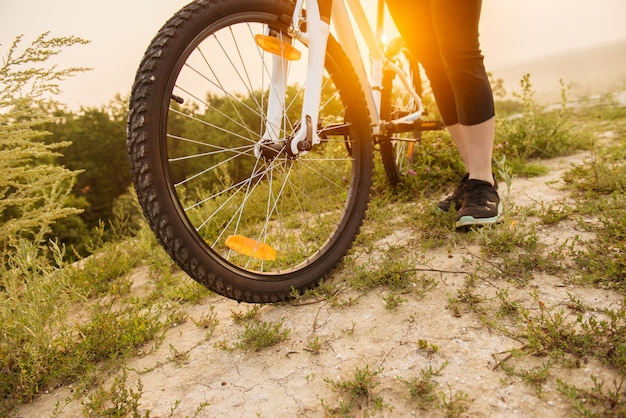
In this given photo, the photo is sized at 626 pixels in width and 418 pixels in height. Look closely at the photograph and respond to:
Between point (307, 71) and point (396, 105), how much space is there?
1.55 m

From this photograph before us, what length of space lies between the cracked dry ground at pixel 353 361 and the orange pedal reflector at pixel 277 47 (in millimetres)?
949

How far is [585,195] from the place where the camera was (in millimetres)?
2262

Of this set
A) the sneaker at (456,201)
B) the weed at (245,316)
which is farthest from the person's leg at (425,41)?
the weed at (245,316)

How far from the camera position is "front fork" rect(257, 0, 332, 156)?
165 centimetres

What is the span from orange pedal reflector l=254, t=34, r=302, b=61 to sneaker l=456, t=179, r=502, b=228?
3.56ft

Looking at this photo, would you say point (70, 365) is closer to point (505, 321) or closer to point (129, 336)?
point (129, 336)

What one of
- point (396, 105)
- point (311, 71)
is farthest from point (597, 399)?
point (396, 105)

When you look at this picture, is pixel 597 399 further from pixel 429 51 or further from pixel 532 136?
pixel 532 136

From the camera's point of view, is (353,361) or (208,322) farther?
(208,322)

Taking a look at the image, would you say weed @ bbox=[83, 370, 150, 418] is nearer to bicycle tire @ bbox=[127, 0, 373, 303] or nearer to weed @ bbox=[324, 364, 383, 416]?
bicycle tire @ bbox=[127, 0, 373, 303]

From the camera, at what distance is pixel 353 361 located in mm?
1280

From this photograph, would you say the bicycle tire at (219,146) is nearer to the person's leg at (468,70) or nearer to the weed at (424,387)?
the person's leg at (468,70)

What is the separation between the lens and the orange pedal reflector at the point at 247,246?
1.61m

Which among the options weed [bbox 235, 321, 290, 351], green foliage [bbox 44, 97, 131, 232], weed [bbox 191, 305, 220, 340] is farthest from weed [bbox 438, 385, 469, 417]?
green foliage [bbox 44, 97, 131, 232]
